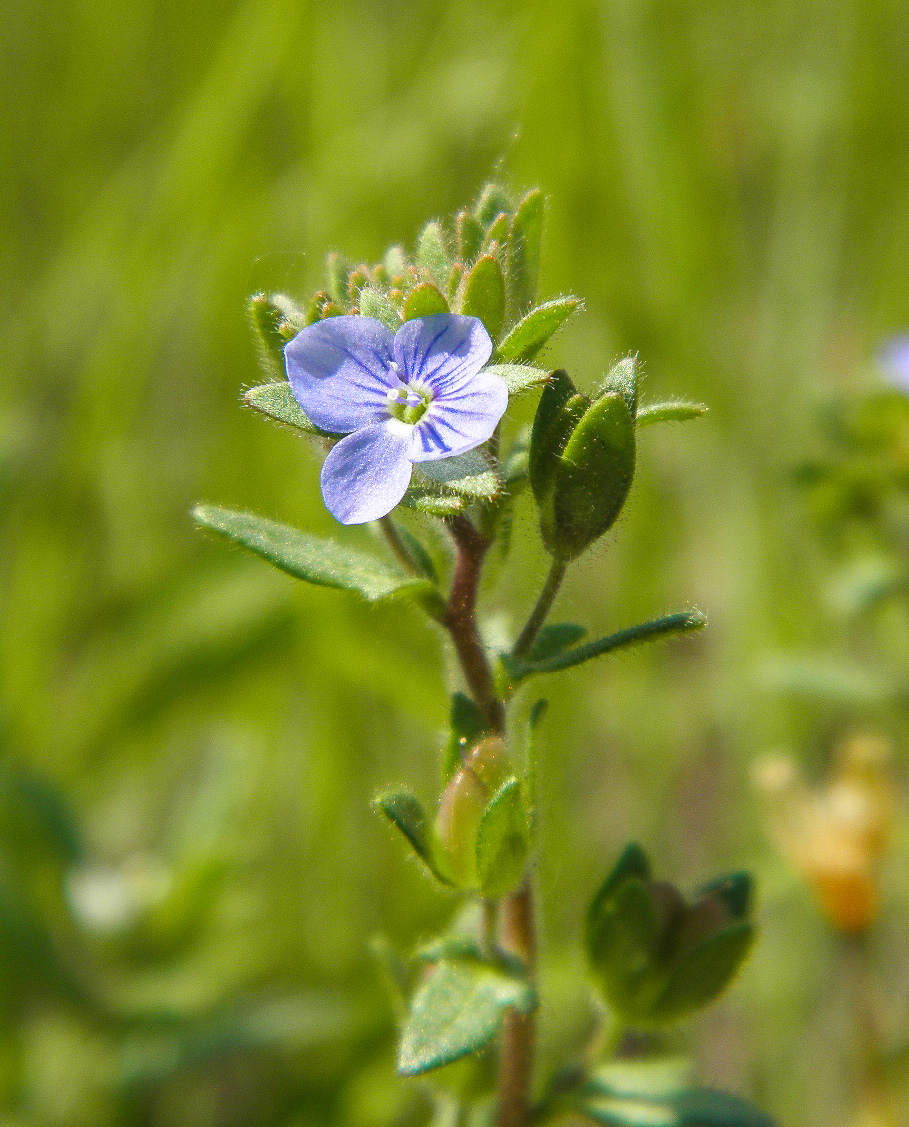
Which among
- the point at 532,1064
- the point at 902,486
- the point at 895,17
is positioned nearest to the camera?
the point at 532,1064

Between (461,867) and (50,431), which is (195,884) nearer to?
(461,867)

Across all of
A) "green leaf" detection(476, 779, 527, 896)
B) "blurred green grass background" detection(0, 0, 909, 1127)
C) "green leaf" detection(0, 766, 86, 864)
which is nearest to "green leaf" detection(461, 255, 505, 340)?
"green leaf" detection(476, 779, 527, 896)

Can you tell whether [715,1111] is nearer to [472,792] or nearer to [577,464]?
[472,792]

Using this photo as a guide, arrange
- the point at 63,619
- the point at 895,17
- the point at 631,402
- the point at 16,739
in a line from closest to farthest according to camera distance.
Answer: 1. the point at 631,402
2. the point at 16,739
3. the point at 63,619
4. the point at 895,17

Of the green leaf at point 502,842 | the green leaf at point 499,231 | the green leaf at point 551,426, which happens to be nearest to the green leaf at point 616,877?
the green leaf at point 502,842

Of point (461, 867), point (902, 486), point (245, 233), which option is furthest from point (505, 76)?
point (461, 867)
